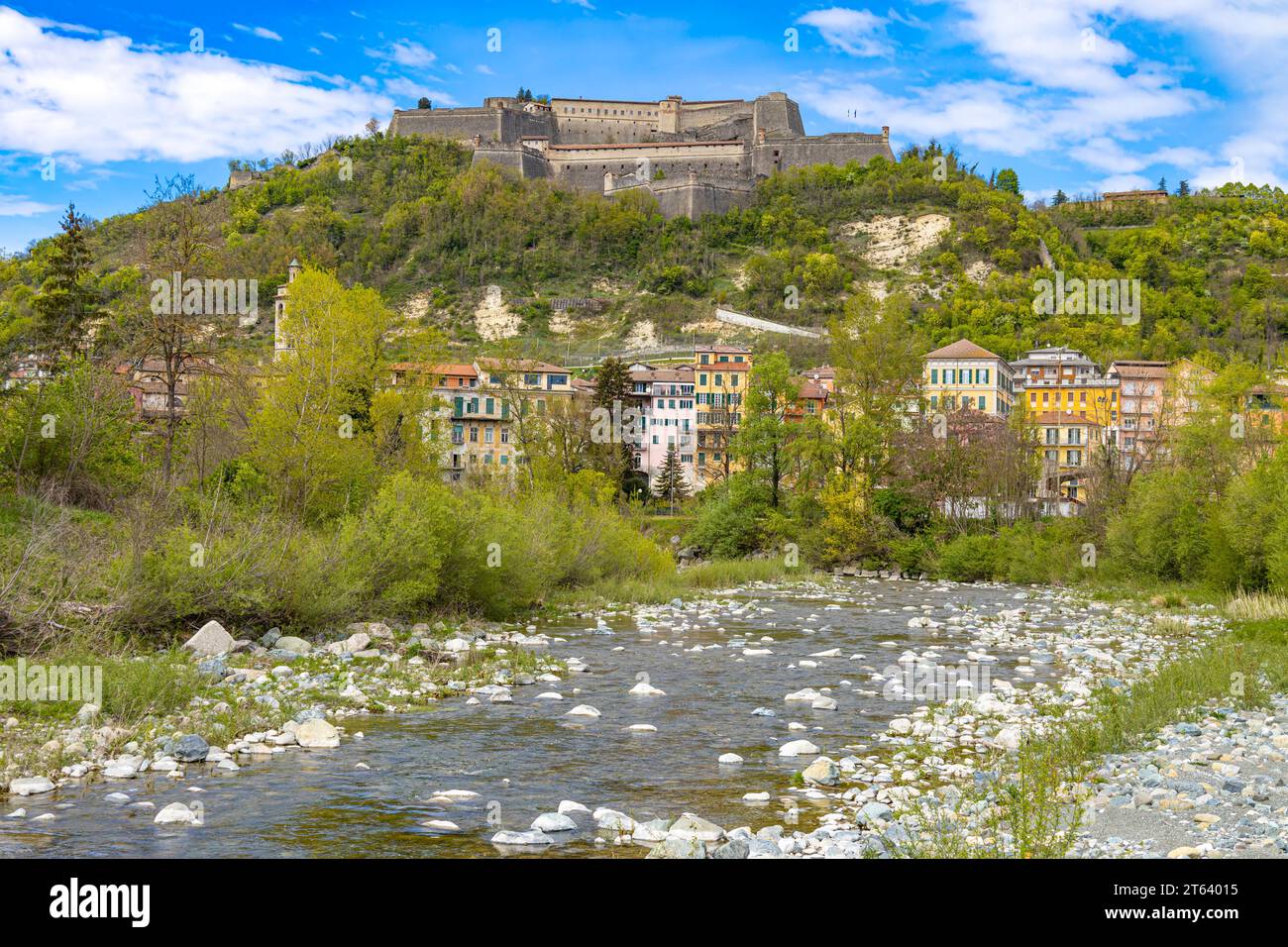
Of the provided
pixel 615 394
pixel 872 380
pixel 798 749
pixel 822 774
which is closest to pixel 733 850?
pixel 822 774

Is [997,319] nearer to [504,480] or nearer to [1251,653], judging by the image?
[504,480]

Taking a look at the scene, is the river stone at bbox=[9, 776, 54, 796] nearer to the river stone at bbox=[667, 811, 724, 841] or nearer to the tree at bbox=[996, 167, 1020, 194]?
the river stone at bbox=[667, 811, 724, 841]

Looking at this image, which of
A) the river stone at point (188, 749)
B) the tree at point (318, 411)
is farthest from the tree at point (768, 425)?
the river stone at point (188, 749)

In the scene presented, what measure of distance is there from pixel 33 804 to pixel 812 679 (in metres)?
10.7

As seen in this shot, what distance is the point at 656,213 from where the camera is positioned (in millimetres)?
135500

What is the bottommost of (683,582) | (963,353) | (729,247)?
(683,582)

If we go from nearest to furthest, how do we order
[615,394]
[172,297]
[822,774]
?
[822,774] → [172,297] → [615,394]

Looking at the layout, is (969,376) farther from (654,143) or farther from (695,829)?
(654,143)

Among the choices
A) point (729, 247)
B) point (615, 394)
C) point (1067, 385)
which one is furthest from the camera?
point (729, 247)

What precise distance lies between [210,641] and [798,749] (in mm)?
8347

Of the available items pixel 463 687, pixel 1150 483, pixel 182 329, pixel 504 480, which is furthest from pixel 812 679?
Answer: pixel 1150 483

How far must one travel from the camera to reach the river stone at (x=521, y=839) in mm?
7754

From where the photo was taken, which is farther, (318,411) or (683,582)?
(683,582)

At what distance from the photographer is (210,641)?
14.8m
